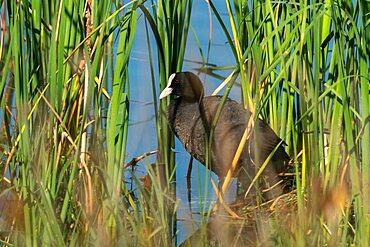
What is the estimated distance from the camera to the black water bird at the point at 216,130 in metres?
3.89

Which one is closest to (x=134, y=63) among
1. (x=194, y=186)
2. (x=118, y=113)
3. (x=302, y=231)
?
(x=194, y=186)

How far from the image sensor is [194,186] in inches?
154

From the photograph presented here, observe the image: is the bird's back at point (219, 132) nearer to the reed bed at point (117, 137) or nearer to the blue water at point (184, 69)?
the blue water at point (184, 69)

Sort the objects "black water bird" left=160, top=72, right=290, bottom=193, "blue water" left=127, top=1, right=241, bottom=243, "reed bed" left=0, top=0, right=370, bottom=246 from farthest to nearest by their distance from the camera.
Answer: "black water bird" left=160, top=72, right=290, bottom=193
"blue water" left=127, top=1, right=241, bottom=243
"reed bed" left=0, top=0, right=370, bottom=246

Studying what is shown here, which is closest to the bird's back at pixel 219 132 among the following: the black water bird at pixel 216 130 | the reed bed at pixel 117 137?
the black water bird at pixel 216 130

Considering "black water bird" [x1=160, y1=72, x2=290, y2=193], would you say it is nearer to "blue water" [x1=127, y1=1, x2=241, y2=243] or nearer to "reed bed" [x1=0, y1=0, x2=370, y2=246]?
"blue water" [x1=127, y1=1, x2=241, y2=243]

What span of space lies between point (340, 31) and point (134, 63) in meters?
2.49

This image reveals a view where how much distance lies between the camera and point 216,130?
433cm

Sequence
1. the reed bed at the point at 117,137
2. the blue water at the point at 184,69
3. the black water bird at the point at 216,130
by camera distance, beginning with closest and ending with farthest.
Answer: the reed bed at the point at 117,137
the blue water at the point at 184,69
the black water bird at the point at 216,130

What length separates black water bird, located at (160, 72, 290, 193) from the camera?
389 cm

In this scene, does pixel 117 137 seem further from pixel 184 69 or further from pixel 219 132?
pixel 184 69

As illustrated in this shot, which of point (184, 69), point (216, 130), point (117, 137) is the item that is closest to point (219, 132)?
point (216, 130)

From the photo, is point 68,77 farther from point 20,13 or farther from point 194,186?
point 194,186

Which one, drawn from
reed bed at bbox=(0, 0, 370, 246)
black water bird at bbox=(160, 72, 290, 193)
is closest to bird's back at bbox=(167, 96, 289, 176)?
black water bird at bbox=(160, 72, 290, 193)
